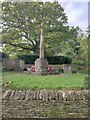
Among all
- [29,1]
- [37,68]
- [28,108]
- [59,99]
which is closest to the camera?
[28,108]

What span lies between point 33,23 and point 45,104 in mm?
14753

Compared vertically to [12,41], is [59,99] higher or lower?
lower

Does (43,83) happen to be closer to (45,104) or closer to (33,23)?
(45,104)

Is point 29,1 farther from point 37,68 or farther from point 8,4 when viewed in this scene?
point 37,68

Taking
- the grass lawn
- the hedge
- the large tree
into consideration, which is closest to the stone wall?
the grass lawn

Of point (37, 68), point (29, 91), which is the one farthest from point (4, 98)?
point (37, 68)

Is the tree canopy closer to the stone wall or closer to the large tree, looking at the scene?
the large tree

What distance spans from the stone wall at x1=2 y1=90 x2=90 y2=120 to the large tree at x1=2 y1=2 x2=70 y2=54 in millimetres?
13418

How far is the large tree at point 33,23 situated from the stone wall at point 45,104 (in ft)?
44.0

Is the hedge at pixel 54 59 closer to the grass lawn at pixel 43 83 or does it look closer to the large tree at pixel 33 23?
the large tree at pixel 33 23

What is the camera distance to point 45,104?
522 centimetres

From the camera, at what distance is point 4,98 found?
559cm

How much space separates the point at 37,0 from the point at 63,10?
2.11 meters

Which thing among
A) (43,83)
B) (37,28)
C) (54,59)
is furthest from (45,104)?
(37,28)
